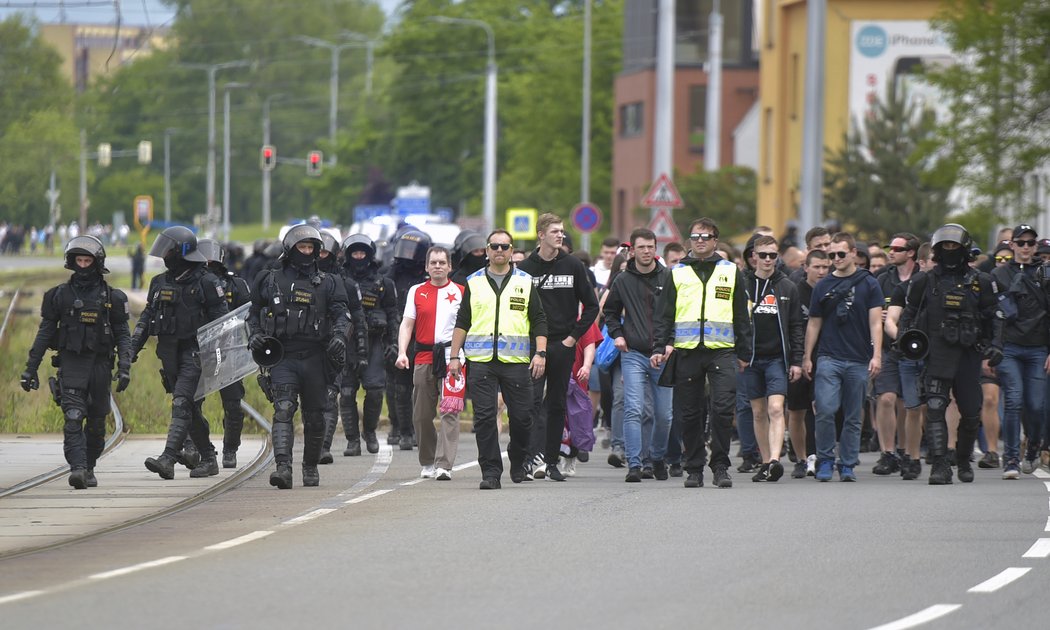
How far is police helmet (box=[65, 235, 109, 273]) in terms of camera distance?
14664mm

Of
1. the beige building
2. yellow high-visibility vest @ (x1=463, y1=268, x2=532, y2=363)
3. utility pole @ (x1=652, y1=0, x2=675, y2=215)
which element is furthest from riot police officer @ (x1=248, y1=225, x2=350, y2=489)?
utility pole @ (x1=652, y1=0, x2=675, y2=215)

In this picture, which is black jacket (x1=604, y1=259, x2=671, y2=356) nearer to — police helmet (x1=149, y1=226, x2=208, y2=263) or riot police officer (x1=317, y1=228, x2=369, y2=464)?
riot police officer (x1=317, y1=228, x2=369, y2=464)

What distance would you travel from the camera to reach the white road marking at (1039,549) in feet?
36.7

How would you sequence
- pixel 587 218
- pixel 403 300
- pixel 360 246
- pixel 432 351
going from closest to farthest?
pixel 432 351
pixel 360 246
pixel 403 300
pixel 587 218

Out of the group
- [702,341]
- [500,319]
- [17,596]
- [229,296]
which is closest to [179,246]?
[229,296]

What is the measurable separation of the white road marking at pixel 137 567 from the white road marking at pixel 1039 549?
4410 millimetres

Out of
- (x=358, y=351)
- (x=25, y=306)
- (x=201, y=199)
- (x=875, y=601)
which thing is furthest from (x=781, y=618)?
(x=201, y=199)

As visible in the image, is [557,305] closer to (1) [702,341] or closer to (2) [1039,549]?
(1) [702,341]

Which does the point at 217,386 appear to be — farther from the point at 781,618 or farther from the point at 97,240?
the point at 781,618

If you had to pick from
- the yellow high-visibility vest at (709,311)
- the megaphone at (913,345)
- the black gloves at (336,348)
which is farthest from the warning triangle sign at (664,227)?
the black gloves at (336,348)

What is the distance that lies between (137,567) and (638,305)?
5899 mm

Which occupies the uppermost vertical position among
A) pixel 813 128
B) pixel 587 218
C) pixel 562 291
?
pixel 813 128

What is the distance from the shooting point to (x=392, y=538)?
38.0 feet

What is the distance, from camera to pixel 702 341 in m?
14.8
